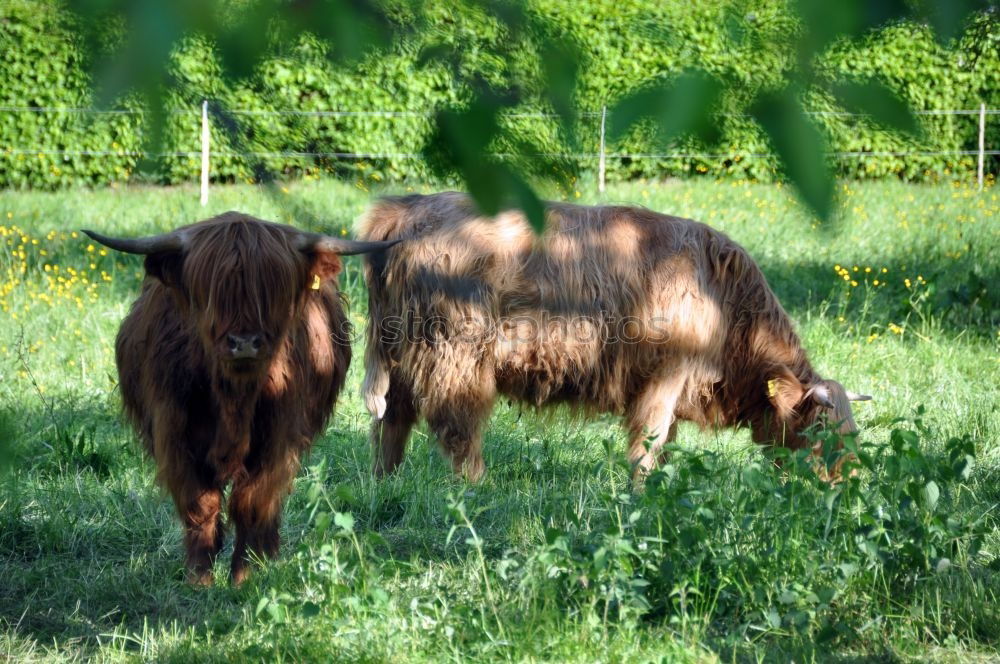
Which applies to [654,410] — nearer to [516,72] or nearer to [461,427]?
[461,427]

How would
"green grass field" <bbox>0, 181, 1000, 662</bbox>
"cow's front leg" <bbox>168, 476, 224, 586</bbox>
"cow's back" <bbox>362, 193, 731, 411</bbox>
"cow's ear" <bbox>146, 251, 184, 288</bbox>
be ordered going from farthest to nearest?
"cow's back" <bbox>362, 193, 731, 411</bbox>
"cow's front leg" <bbox>168, 476, 224, 586</bbox>
"cow's ear" <bbox>146, 251, 184, 288</bbox>
"green grass field" <bbox>0, 181, 1000, 662</bbox>

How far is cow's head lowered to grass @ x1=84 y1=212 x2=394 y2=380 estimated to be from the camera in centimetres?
445

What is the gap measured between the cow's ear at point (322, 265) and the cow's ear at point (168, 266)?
55 centimetres

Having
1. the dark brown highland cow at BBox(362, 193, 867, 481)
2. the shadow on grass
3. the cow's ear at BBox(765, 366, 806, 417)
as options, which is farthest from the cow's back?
the shadow on grass

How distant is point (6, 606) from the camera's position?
4625 mm

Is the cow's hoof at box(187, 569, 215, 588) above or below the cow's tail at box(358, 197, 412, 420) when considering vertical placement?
below

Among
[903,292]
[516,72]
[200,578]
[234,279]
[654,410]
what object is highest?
Result: [516,72]

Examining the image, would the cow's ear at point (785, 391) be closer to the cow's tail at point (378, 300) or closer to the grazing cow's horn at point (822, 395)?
the grazing cow's horn at point (822, 395)

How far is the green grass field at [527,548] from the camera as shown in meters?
3.89

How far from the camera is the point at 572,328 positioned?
6.46 meters

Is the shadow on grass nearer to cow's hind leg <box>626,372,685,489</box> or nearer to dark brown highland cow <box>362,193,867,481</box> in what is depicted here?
dark brown highland cow <box>362,193,867,481</box>

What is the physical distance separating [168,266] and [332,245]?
68cm

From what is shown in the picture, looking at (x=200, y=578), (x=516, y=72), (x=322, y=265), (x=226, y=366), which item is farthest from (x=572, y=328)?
(x=516, y=72)

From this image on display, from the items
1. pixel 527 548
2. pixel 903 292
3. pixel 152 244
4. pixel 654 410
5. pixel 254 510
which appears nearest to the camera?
pixel 152 244
